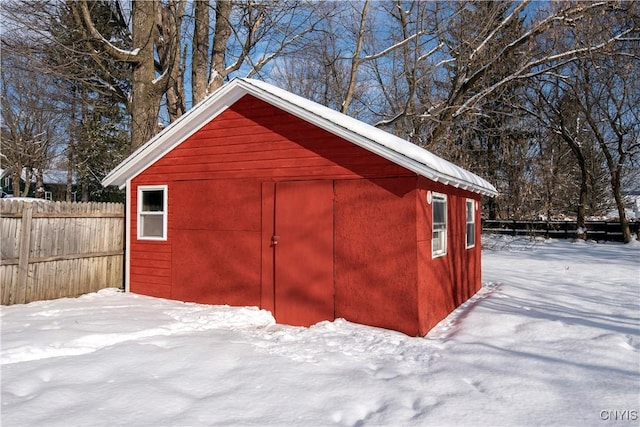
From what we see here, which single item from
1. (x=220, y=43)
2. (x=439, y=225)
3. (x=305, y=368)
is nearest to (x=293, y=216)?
(x=439, y=225)

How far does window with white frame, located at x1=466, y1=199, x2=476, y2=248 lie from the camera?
953 cm

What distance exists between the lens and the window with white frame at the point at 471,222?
31.3ft

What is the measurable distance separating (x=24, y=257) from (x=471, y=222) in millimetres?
8828

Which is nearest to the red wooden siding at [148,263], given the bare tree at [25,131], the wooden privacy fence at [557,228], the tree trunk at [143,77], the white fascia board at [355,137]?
the white fascia board at [355,137]

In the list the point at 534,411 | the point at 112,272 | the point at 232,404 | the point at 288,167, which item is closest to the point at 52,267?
the point at 112,272

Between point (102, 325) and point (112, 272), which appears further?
point (112, 272)

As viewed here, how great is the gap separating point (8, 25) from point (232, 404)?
1293 centimetres

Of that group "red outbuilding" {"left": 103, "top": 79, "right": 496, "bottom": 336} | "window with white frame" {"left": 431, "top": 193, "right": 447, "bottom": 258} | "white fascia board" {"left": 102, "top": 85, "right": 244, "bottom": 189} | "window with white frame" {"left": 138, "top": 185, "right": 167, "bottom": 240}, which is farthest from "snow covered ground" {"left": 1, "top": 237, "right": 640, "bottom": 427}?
"white fascia board" {"left": 102, "top": 85, "right": 244, "bottom": 189}

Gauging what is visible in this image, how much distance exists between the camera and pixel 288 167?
7.05 m

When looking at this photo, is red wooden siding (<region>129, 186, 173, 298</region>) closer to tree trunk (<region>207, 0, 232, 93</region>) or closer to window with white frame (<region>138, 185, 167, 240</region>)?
window with white frame (<region>138, 185, 167, 240</region>)

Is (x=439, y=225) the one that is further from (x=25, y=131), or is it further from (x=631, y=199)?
(x=631, y=199)

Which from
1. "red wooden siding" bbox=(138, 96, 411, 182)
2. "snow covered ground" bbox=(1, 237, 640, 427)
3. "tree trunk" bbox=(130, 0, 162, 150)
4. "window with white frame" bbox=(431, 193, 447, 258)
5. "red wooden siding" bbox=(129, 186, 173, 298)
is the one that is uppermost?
"tree trunk" bbox=(130, 0, 162, 150)

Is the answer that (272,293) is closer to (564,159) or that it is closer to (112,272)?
(112,272)

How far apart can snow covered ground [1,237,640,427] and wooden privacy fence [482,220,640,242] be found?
18898 millimetres
